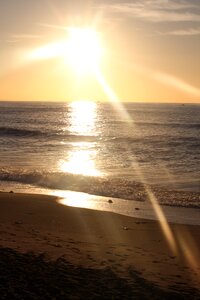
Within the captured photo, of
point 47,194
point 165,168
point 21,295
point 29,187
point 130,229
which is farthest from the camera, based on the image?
point 165,168

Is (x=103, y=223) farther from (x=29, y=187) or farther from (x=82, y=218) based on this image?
(x=29, y=187)

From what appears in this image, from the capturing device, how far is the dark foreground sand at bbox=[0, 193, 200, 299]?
6.00 meters

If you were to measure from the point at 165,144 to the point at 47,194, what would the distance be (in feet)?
77.5

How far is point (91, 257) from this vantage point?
7.74 metres

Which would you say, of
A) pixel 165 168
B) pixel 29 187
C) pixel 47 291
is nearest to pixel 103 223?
pixel 47 291

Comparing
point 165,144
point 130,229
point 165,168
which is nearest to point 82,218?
point 130,229

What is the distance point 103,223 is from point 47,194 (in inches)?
198

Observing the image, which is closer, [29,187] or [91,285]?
[91,285]

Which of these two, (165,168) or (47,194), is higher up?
(47,194)

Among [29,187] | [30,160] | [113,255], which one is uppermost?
[113,255]

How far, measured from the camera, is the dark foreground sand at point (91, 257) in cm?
600

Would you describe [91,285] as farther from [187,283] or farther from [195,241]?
[195,241]

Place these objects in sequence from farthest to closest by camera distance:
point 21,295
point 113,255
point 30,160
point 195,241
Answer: point 30,160 → point 195,241 → point 113,255 → point 21,295

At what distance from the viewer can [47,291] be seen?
228 inches
